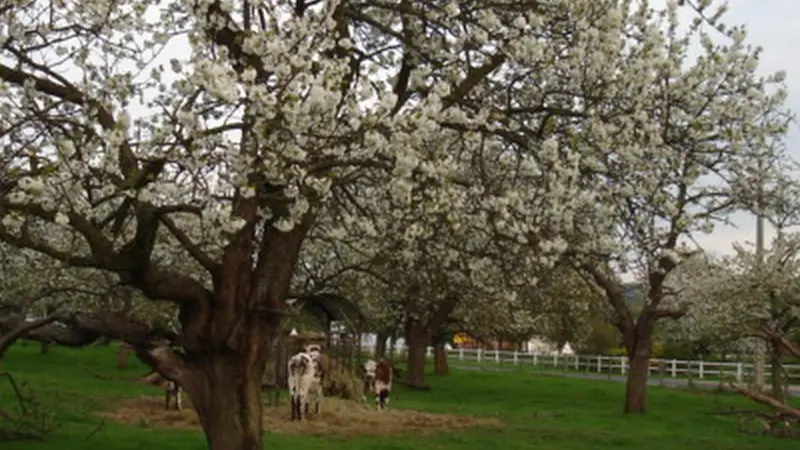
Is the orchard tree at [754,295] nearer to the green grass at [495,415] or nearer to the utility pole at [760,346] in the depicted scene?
the utility pole at [760,346]

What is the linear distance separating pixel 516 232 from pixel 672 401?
27.6 metres

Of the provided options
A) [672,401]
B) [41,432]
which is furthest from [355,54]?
[672,401]

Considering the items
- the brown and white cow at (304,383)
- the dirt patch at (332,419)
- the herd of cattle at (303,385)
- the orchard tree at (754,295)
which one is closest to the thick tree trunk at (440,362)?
the orchard tree at (754,295)

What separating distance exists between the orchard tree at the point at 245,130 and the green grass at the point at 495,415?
4771 mm

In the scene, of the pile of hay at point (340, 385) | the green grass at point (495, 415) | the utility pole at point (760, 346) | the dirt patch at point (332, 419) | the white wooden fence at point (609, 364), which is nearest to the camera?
the green grass at point (495, 415)

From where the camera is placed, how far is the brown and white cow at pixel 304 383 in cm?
2506

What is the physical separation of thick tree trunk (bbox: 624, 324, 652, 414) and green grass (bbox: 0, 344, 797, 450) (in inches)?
19.5

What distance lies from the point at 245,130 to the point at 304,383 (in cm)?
1468

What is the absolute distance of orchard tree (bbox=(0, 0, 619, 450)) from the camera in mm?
10570

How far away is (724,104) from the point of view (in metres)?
13.1

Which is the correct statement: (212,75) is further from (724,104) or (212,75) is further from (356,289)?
(356,289)

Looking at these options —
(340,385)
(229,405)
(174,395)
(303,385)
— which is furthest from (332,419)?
(229,405)

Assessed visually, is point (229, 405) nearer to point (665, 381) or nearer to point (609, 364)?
point (665, 381)

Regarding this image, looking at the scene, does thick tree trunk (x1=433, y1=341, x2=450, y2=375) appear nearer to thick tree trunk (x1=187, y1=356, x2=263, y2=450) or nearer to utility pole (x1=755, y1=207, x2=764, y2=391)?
utility pole (x1=755, y1=207, x2=764, y2=391)
